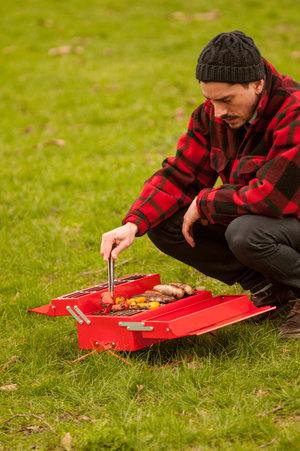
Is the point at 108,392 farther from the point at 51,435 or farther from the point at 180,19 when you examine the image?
the point at 180,19

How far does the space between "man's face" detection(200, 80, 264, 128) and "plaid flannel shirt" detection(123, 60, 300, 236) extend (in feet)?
0.17

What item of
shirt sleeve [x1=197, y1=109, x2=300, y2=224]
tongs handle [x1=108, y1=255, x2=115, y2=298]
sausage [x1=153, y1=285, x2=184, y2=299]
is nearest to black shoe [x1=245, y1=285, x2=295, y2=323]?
sausage [x1=153, y1=285, x2=184, y2=299]

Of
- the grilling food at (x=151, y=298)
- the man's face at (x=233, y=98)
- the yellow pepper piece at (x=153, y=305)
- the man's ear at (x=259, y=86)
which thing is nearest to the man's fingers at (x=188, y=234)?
the grilling food at (x=151, y=298)

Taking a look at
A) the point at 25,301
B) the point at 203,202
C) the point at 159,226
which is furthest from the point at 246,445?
the point at 25,301

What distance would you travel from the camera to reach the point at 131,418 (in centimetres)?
263

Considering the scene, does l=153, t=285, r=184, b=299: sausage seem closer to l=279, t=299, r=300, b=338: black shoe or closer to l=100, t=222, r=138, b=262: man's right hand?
l=100, t=222, r=138, b=262: man's right hand

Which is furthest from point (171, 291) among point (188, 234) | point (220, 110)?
point (220, 110)

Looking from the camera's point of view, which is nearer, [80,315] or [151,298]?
[80,315]

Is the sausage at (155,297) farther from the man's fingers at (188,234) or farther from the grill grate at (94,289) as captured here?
the man's fingers at (188,234)

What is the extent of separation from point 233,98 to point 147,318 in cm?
112

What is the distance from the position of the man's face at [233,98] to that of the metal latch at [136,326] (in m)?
1.07

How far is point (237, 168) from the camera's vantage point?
3279 millimetres

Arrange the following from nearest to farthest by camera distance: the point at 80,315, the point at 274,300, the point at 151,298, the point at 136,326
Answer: the point at 136,326
the point at 80,315
the point at 151,298
the point at 274,300

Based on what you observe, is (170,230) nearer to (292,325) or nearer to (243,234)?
(243,234)
